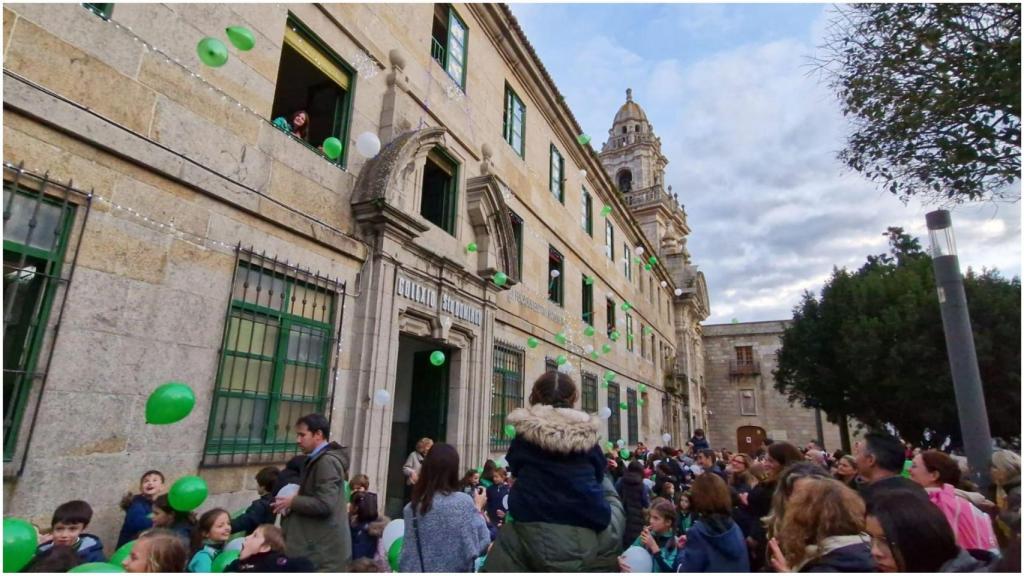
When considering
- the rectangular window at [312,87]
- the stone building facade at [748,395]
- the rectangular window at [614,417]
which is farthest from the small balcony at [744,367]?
the rectangular window at [312,87]

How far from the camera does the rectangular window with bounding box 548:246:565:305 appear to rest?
12.1m

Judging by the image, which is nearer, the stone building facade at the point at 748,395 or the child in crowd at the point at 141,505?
the child in crowd at the point at 141,505

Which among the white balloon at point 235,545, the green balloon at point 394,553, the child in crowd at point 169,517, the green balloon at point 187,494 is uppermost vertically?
the green balloon at point 187,494

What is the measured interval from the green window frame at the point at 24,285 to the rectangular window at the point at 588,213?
1232cm

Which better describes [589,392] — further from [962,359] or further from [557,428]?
[557,428]

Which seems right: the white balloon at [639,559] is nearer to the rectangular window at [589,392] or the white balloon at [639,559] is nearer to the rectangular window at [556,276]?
the rectangular window at [556,276]

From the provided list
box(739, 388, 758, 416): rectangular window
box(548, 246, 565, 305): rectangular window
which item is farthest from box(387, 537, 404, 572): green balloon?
box(739, 388, 758, 416): rectangular window

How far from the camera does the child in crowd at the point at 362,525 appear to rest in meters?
3.82

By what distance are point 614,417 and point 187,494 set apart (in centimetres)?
1256

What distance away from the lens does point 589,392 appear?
1304 centimetres

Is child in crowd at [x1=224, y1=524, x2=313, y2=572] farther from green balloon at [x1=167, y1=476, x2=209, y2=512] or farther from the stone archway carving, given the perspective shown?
the stone archway carving

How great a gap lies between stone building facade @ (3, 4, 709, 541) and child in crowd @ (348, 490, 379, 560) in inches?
54.3

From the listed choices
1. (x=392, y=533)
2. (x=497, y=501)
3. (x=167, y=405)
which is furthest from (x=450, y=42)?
(x=392, y=533)

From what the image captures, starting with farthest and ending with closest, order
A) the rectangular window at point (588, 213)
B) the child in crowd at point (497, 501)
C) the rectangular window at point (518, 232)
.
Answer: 1. the rectangular window at point (588, 213)
2. the rectangular window at point (518, 232)
3. the child in crowd at point (497, 501)
